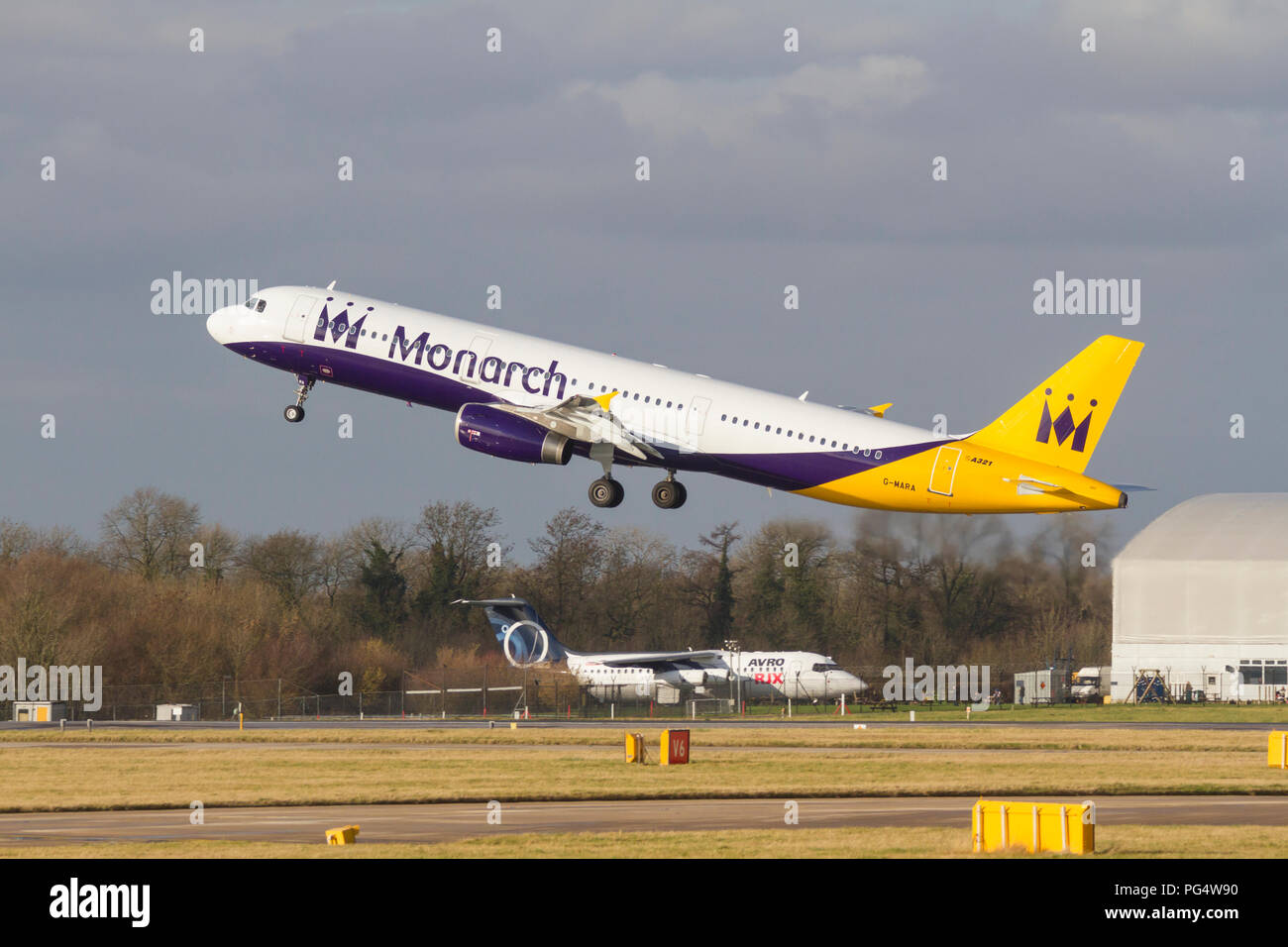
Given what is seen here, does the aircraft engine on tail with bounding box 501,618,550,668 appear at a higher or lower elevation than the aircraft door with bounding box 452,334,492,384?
lower

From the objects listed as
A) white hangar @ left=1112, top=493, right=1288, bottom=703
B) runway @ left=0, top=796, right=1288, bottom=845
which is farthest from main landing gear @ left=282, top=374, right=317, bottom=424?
white hangar @ left=1112, top=493, right=1288, bottom=703

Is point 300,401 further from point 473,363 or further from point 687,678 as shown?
point 687,678

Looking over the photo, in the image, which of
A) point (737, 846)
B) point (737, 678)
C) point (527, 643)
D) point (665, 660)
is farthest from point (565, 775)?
point (527, 643)

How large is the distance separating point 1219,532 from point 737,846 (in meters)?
101

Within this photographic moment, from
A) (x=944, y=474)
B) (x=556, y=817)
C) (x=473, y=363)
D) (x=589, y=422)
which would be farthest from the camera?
(x=473, y=363)

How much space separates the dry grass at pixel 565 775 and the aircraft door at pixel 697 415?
11.4 meters

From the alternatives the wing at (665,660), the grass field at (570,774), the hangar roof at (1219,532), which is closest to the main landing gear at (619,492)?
the grass field at (570,774)

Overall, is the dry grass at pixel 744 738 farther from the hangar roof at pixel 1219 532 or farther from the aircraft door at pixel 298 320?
the hangar roof at pixel 1219 532

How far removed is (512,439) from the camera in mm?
A: 63500

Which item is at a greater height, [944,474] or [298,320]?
[298,320]

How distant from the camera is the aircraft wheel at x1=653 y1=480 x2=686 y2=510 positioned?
6619cm

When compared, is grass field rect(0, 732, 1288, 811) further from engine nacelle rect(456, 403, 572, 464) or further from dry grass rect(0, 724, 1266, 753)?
engine nacelle rect(456, 403, 572, 464)

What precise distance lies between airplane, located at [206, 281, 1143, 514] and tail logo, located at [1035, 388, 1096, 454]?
0.15 ft

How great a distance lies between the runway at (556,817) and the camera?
42344 mm
